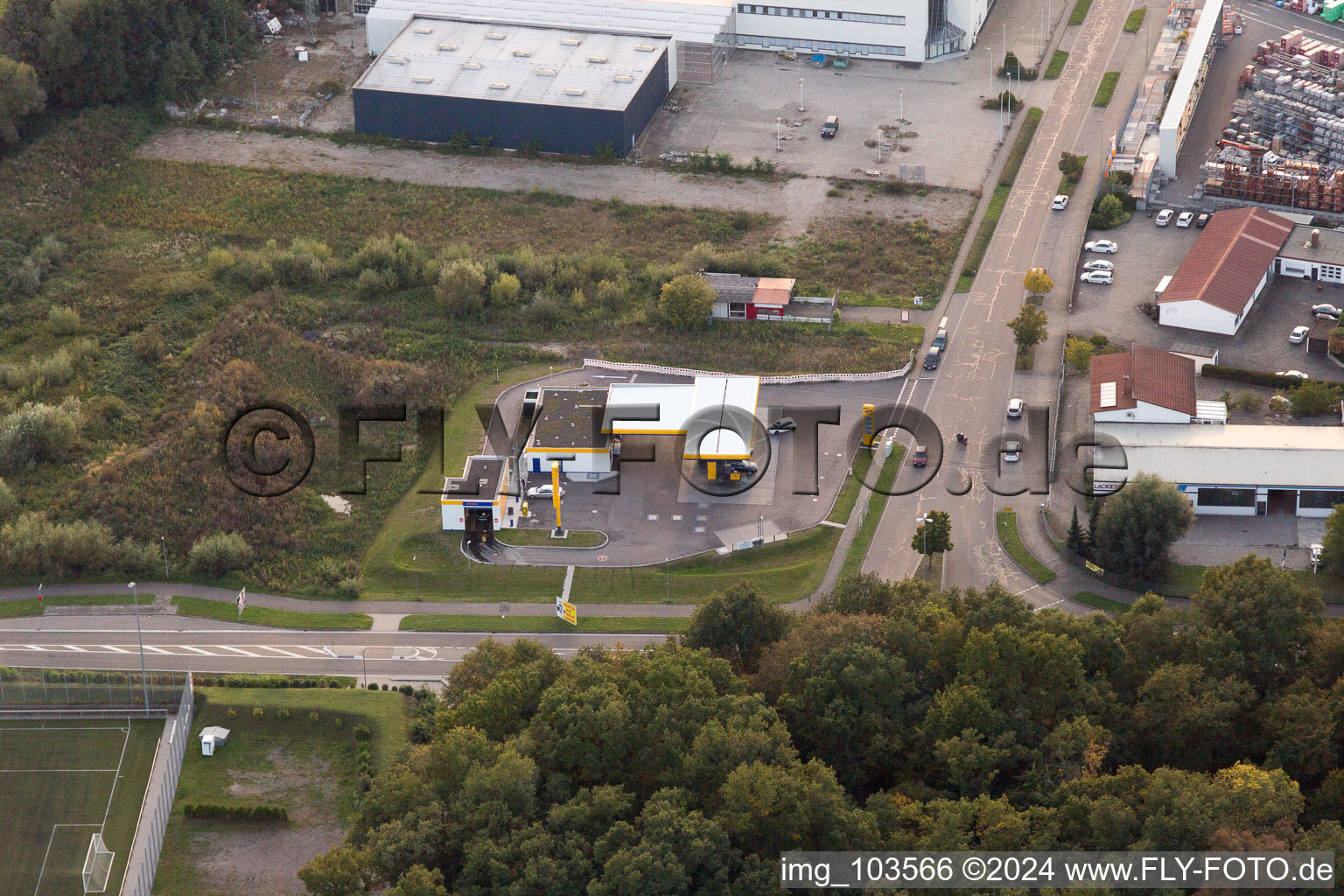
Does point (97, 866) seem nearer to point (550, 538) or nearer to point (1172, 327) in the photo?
point (550, 538)

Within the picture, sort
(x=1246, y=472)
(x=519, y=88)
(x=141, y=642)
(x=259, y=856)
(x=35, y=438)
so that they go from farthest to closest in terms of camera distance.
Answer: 1. (x=519, y=88)
2. (x=35, y=438)
3. (x=1246, y=472)
4. (x=141, y=642)
5. (x=259, y=856)

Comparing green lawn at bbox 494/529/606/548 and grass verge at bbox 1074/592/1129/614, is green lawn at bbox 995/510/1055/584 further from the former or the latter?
green lawn at bbox 494/529/606/548

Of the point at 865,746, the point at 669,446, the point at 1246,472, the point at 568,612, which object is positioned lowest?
the point at 568,612

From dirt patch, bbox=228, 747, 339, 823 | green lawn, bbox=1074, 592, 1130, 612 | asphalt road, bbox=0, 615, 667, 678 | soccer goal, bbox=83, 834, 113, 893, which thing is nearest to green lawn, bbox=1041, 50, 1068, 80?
green lawn, bbox=1074, 592, 1130, 612

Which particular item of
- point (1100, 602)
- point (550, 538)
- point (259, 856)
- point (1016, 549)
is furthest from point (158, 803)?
point (1100, 602)

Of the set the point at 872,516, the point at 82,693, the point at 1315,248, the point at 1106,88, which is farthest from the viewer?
the point at 1106,88

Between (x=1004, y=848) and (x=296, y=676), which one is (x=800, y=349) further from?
(x=1004, y=848)

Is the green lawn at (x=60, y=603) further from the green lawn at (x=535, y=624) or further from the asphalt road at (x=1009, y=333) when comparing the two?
the asphalt road at (x=1009, y=333)
